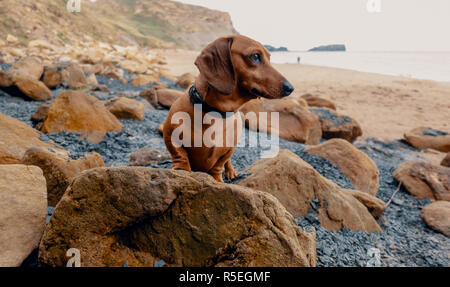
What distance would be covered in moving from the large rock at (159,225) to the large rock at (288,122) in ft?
12.9

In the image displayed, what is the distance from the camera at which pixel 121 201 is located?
1208 mm

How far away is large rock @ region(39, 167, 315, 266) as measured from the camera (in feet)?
3.86

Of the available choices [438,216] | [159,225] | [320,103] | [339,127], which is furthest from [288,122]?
[159,225]

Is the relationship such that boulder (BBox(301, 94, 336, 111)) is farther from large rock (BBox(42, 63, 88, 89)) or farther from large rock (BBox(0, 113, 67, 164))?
large rock (BBox(0, 113, 67, 164))

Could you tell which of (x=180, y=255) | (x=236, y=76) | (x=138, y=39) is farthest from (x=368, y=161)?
(x=138, y=39)

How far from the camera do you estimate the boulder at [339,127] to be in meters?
6.11

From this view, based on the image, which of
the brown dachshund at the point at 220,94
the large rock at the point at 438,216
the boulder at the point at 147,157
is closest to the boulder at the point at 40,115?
the boulder at the point at 147,157

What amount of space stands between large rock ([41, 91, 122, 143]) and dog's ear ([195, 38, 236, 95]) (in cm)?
235

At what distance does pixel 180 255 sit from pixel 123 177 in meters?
0.43

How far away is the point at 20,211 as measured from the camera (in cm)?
139

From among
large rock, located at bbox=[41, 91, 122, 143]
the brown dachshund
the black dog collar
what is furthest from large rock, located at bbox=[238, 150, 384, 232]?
large rock, located at bbox=[41, 91, 122, 143]
